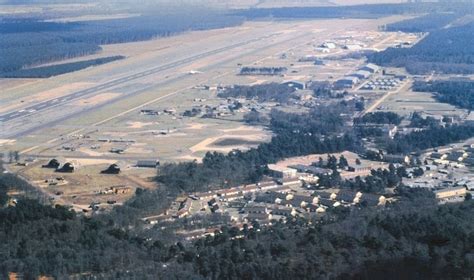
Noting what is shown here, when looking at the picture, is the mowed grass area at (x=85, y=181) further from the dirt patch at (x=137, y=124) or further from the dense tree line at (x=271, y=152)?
the dirt patch at (x=137, y=124)

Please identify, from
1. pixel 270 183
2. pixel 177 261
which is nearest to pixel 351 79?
pixel 270 183

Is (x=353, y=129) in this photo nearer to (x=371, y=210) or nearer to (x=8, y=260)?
(x=371, y=210)

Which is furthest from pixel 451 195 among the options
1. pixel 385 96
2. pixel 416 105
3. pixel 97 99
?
pixel 97 99

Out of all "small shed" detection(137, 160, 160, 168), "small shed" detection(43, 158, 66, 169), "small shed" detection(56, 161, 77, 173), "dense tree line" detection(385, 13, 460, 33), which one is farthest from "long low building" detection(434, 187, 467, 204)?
"dense tree line" detection(385, 13, 460, 33)

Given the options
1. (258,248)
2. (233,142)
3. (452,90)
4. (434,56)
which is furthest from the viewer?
(434,56)

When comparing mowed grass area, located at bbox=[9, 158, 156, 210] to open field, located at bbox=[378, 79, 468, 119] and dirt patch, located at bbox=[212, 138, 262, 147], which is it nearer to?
dirt patch, located at bbox=[212, 138, 262, 147]

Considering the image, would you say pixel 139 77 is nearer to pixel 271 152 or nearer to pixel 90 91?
pixel 90 91
